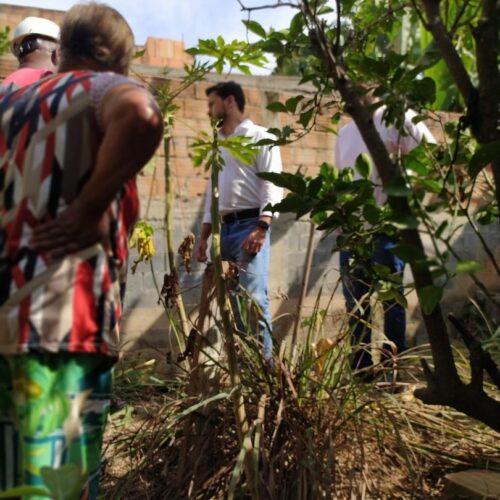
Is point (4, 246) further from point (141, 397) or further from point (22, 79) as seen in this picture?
point (141, 397)

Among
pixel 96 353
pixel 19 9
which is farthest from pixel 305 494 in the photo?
pixel 19 9

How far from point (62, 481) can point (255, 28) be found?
129 centimetres

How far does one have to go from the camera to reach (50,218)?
5.07ft

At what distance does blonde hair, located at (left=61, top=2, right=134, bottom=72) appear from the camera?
175cm

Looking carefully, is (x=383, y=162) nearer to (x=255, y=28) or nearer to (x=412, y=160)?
(x=412, y=160)

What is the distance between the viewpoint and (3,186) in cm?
160

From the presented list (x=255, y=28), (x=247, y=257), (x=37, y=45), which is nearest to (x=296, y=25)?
(x=255, y=28)

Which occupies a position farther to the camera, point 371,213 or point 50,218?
point 371,213

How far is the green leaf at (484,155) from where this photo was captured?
57.8 inches

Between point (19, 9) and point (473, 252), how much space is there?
765cm

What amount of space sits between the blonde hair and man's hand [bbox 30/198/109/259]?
0.43 meters

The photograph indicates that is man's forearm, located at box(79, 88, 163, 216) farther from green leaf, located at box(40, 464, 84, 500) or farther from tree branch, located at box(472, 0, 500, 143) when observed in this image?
tree branch, located at box(472, 0, 500, 143)

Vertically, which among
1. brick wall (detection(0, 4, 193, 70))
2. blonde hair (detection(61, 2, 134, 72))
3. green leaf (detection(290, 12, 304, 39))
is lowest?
blonde hair (detection(61, 2, 134, 72))

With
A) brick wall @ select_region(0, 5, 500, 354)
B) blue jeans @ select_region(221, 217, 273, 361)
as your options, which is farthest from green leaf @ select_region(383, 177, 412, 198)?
brick wall @ select_region(0, 5, 500, 354)
